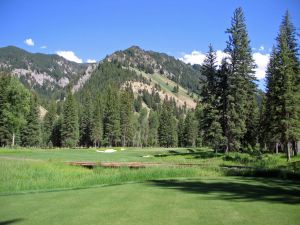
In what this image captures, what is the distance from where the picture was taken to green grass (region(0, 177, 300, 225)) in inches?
338

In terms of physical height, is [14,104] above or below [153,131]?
above

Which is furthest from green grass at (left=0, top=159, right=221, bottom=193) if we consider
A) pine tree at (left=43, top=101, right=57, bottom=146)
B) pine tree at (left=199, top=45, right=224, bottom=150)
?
pine tree at (left=43, top=101, right=57, bottom=146)

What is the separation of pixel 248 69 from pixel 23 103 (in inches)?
1835

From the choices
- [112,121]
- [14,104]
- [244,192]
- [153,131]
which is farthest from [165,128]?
[244,192]

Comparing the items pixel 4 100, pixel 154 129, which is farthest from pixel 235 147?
pixel 154 129

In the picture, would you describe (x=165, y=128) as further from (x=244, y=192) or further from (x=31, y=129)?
(x=244, y=192)

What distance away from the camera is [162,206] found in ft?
33.3

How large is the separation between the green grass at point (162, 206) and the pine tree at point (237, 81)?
35.4 metres

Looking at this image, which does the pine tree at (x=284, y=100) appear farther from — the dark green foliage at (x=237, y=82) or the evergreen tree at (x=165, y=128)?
the evergreen tree at (x=165, y=128)

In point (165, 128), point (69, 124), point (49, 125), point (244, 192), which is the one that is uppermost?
point (49, 125)

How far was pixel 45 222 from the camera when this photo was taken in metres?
8.62

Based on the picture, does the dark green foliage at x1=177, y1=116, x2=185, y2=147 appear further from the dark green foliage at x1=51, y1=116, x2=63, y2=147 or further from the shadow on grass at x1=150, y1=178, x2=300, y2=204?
the shadow on grass at x1=150, y1=178, x2=300, y2=204

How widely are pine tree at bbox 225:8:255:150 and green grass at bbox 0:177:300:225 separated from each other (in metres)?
35.4

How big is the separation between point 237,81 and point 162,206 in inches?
1633
